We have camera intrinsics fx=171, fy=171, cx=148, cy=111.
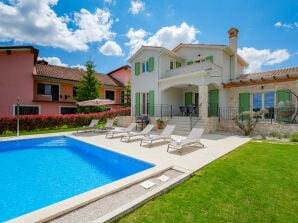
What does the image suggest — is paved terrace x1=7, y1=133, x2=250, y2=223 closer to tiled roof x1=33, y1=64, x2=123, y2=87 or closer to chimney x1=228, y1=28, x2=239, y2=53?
chimney x1=228, y1=28, x2=239, y2=53

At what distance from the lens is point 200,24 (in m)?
14.8

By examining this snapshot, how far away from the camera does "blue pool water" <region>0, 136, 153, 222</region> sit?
15.7 ft

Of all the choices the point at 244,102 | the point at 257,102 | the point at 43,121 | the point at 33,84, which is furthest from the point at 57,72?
the point at 257,102

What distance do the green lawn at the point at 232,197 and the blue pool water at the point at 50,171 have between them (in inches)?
95.3

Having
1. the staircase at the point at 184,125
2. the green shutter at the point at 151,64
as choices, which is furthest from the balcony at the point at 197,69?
the staircase at the point at 184,125

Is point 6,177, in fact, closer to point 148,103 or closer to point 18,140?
point 18,140

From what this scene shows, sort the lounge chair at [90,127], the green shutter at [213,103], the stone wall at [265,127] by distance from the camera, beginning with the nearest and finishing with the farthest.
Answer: the stone wall at [265,127] < the lounge chair at [90,127] < the green shutter at [213,103]

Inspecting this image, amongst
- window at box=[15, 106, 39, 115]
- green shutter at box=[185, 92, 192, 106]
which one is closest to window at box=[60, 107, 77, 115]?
window at box=[15, 106, 39, 115]

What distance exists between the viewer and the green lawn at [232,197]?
11.1 feet

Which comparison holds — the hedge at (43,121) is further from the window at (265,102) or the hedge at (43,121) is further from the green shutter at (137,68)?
the window at (265,102)

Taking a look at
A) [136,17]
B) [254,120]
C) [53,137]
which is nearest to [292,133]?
[254,120]

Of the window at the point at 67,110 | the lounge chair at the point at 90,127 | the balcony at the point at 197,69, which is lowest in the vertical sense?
the lounge chair at the point at 90,127

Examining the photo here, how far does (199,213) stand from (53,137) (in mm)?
13281

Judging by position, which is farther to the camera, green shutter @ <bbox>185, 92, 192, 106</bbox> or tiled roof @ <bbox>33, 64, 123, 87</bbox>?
tiled roof @ <bbox>33, 64, 123, 87</bbox>
